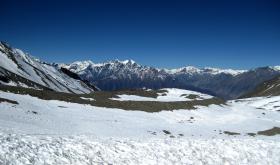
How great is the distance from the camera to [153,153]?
21.0 m

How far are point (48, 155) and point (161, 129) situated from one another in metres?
30.3

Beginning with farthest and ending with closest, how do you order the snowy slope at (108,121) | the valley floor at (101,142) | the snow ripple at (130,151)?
the snowy slope at (108,121)
the valley floor at (101,142)
the snow ripple at (130,151)

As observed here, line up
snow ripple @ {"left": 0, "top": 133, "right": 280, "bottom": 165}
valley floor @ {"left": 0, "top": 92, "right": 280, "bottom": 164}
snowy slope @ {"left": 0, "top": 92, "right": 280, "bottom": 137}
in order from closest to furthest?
snow ripple @ {"left": 0, "top": 133, "right": 280, "bottom": 165} → valley floor @ {"left": 0, "top": 92, "right": 280, "bottom": 164} → snowy slope @ {"left": 0, "top": 92, "right": 280, "bottom": 137}

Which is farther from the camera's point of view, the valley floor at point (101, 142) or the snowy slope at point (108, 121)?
the snowy slope at point (108, 121)

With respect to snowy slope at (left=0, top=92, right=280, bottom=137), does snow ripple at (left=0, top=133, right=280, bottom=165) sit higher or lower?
lower

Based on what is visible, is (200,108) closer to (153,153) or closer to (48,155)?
(153,153)

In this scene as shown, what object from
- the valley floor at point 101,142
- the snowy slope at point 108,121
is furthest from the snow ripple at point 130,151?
the snowy slope at point 108,121

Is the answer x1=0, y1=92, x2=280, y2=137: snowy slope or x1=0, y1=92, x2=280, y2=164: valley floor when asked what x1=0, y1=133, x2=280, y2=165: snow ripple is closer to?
x1=0, y1=92, x2=280, y2=164: valley floor

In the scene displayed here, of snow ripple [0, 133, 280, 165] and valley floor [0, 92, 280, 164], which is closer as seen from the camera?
snow ripple [0, 133, 280, 165]

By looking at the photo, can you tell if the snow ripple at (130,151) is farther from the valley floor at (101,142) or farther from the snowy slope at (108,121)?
the snowy slope at (108,121)

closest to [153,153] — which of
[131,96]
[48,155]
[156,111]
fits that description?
[48,155]

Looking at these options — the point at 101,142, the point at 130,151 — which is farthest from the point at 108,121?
the point at 130,151

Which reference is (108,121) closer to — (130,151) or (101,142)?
(101,142)

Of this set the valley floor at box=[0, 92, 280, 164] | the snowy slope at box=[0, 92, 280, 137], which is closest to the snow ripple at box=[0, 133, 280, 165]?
the valley floor at box=[0, 92, 280, 164]
